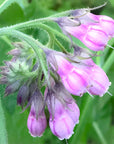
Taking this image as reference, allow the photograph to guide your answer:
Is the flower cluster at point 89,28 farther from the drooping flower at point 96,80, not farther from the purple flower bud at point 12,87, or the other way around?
the purple flower bud at point 12,87

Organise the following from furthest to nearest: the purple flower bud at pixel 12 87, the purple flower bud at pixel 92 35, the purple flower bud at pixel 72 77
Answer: the purple flower bud at pixel 12 87 < the purple flower bud at pixel 92 35 < the purple flower bud at pixel 72 77

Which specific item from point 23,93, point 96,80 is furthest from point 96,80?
point 23,93

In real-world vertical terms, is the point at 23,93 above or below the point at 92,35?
below

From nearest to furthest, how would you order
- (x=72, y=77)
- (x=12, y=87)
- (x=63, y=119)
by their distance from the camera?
(x=72, y=77), (x=63, y=119), (x=12, y=87)

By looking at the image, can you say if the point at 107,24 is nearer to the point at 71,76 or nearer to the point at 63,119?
the point at 71,76

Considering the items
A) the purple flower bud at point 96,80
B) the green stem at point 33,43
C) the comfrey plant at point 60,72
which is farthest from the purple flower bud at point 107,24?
the green stem at point 33,43

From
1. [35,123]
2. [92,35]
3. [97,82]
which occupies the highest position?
[92,35]

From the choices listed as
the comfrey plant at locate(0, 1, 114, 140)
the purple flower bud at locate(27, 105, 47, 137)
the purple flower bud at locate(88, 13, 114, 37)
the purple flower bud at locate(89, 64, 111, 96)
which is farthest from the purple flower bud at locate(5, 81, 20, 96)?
the purple flower bud at locate(88, 13, 114, 37)
